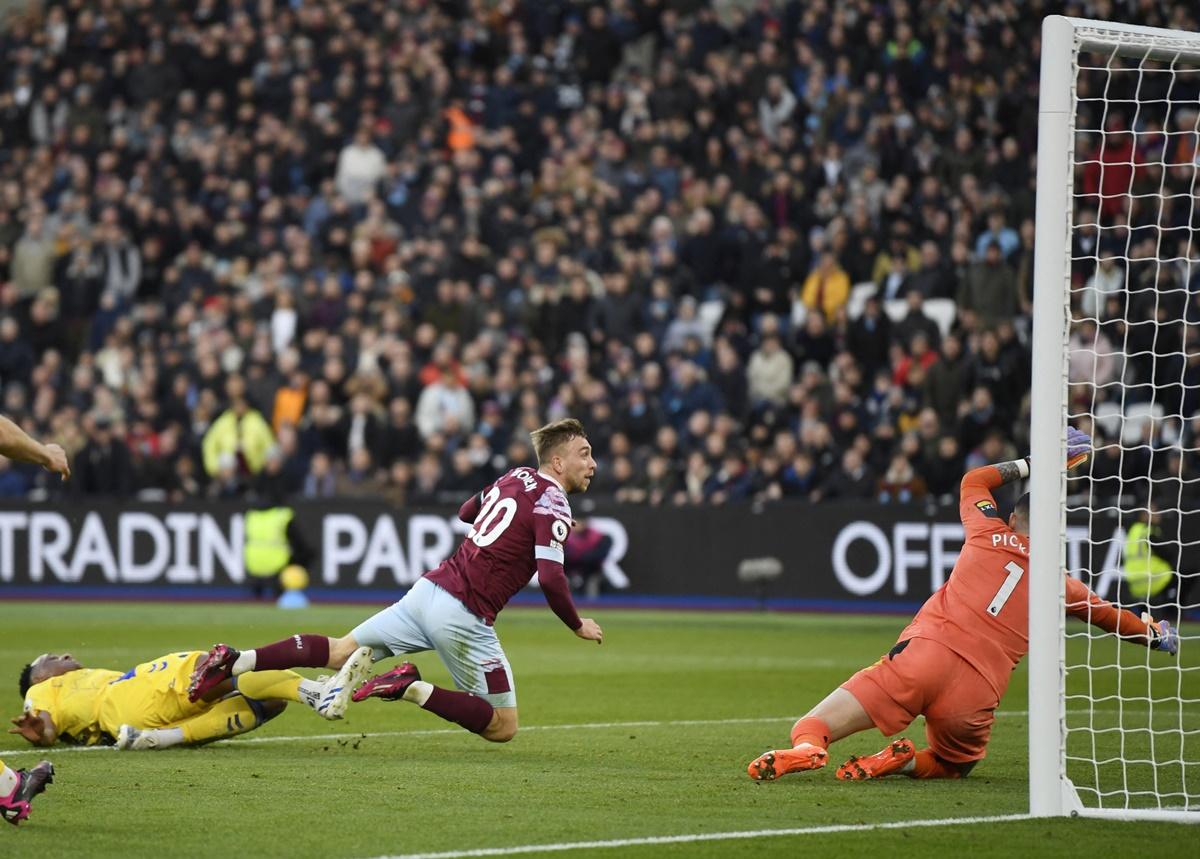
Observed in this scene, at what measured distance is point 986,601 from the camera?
909 centimetres

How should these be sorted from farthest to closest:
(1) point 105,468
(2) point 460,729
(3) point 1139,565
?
1. (1) point 105,468
2. (3) point 1139,565
3. (2) point 460,729

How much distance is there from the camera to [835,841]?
713 centimetres

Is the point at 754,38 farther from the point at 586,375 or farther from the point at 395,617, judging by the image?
the point at 395,617

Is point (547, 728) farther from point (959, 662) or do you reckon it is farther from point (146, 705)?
point (959, 662)

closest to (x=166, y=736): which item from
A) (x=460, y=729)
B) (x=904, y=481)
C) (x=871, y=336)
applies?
(x=460, y=729)

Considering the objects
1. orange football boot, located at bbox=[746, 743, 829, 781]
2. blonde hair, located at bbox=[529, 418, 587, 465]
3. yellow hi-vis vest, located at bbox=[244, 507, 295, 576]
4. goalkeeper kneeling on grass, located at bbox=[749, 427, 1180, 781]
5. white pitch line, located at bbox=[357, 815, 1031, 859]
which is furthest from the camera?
yellow hi-vis vest, located at bbox=[244, 507, 295, 576]

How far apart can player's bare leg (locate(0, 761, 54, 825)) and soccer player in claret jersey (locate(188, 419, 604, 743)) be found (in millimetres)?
2342

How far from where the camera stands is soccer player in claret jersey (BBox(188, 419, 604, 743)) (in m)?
9.66

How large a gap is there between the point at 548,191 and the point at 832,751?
16.6 meters

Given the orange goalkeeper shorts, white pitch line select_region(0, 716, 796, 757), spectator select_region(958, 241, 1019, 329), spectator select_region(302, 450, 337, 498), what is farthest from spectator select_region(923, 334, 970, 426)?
the orange goalkeeper shorts

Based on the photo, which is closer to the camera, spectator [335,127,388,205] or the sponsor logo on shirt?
the sponsor logo on shirt

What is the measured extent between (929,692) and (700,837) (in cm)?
213

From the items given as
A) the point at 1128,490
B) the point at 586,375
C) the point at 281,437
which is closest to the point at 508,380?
the point at 586,375

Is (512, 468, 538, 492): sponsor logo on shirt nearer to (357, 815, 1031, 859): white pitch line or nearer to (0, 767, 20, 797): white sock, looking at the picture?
(357, 815, 1031, 859): white pitch line
